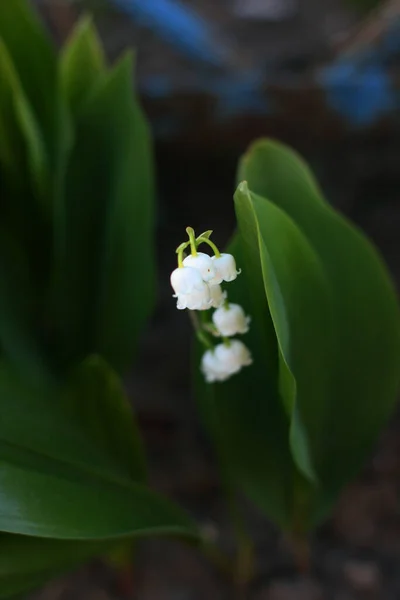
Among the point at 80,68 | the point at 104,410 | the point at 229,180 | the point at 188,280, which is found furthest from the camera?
the point at 229,180

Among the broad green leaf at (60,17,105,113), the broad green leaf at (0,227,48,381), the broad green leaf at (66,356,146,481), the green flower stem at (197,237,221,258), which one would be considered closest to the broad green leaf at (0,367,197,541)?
the broad green leaf at (66,356,146,481)

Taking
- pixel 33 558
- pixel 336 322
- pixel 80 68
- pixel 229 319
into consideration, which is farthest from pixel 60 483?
pixel 80 68

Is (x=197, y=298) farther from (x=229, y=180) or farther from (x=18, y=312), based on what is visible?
(x=229, y=180)

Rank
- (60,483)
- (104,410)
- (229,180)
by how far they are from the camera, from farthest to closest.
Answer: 1. (229,180)
2. (104,410)
3. (60,483)

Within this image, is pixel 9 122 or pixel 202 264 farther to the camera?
pixel 9 122

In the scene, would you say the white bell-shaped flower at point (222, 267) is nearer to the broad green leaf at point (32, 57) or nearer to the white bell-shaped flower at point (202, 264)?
the white bell-shaped flower at point (202, 264)

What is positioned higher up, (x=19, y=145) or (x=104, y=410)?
(x=19, y=145)

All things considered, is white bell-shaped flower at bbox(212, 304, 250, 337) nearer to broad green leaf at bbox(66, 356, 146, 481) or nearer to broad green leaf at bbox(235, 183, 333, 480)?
broad green leaf at bbox(235, 183, 333, 480)
